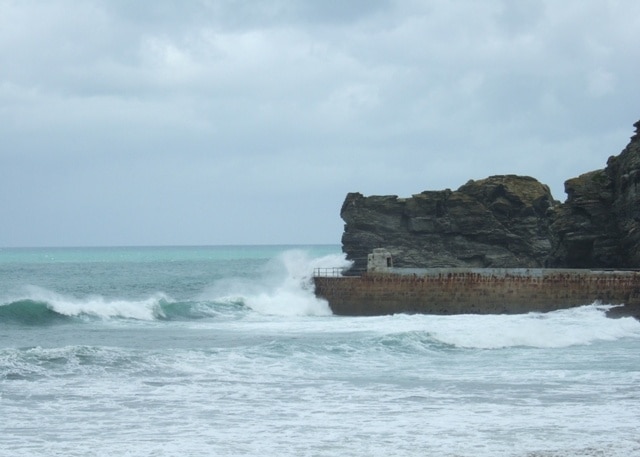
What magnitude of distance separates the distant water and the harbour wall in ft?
3.30

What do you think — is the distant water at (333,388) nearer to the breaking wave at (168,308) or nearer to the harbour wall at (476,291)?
the harbour wall at (476,291)

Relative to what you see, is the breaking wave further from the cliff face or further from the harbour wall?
the cliff face

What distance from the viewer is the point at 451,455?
1376cm

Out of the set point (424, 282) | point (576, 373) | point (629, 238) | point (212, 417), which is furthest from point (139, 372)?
point (629, 238)

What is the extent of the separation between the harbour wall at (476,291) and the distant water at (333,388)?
101 centimetres

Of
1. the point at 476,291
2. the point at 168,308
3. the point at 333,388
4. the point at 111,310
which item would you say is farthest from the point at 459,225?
the point at 333,388

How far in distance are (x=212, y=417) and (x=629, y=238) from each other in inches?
1018

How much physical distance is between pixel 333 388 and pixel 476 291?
59.8 ft

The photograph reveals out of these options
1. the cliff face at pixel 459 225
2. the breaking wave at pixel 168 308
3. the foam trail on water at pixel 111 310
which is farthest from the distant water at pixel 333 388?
the cliff face at pixel 459 225

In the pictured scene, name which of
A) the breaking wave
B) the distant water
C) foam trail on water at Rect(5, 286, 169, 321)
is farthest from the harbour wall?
foam trail on water at Rect(5, 286, 169, 321)

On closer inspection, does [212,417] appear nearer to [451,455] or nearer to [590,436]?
[451,455]

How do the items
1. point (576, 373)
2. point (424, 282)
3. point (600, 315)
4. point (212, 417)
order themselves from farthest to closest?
point (424, 282) < point (600, 315) < point (576, 373) < point (212, 417)

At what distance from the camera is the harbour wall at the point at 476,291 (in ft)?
115

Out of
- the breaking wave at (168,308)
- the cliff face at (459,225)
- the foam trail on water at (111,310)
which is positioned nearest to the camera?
the breaking wave at (168,308)
